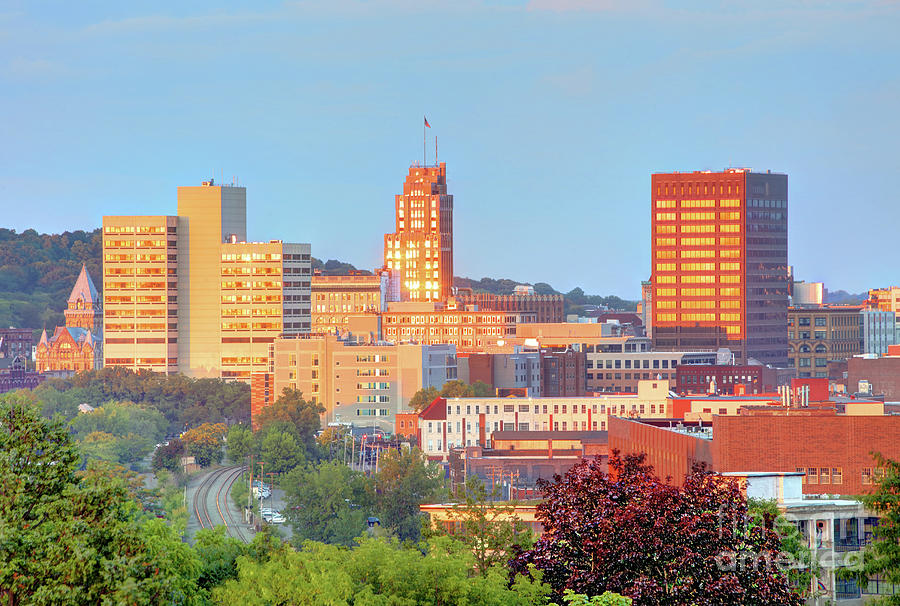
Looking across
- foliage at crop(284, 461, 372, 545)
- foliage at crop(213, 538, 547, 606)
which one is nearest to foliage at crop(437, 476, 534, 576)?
foliage at crop(213, 538, 547, 606)

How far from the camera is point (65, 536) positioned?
48.7 metres

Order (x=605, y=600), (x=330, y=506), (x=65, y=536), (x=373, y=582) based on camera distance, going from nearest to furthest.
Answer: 1. (x=65, y=536)
2. (x=605, y=600)
3. (x=373, y=582)
4. (x=330, y=506)

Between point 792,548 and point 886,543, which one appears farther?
point 792,548

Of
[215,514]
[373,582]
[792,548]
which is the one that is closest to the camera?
[373,582]

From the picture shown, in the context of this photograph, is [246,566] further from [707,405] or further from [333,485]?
[707,405]

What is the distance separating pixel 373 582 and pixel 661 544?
38.2ft

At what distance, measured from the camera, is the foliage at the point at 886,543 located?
5950cm

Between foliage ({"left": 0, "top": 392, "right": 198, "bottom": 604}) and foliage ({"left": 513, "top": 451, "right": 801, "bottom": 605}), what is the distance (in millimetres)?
12275

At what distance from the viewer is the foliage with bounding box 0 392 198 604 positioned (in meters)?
47.8

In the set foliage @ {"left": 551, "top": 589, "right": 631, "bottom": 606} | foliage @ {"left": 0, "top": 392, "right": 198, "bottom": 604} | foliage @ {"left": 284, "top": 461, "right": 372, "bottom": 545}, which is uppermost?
foliage @ {"left": 0, "top": 392, "right": 198, "bottom": 604}

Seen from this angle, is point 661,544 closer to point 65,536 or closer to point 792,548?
point 792,548

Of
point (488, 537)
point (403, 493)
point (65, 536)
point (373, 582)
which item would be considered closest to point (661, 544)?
point (373, 582)

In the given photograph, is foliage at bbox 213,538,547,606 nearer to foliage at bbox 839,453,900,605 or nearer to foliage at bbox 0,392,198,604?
foliage at bbox 0,392,198,604

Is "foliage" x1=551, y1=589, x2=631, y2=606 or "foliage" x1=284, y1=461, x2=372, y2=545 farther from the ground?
"foliage" x1=551, y1=589, x2=631, y2=606
